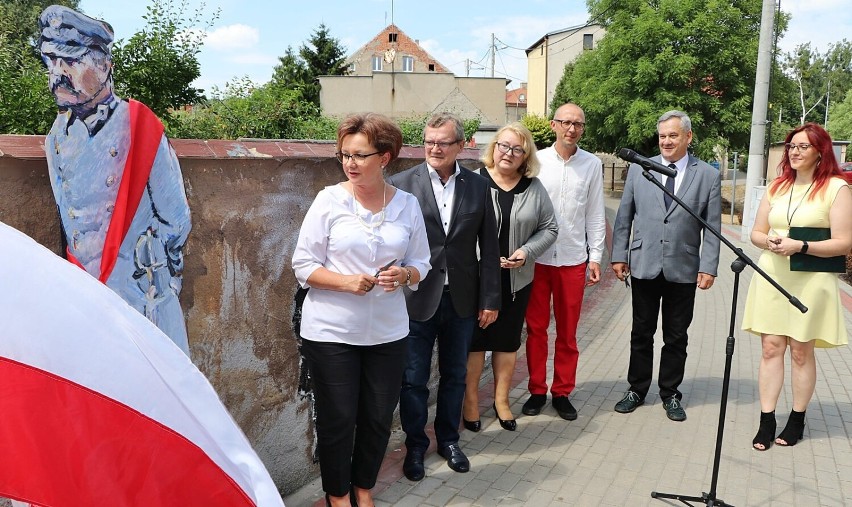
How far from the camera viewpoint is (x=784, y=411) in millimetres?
5113

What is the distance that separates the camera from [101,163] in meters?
2.16

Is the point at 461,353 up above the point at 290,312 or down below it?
below

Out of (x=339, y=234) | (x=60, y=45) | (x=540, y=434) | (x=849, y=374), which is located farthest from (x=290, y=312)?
(x=849, y=374)

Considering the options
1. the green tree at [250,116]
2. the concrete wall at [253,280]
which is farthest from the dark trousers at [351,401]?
the green tree at [250,116]

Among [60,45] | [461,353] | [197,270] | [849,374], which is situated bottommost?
[849,374]

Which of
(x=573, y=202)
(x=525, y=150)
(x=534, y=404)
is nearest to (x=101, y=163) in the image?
(x=525, y=150)

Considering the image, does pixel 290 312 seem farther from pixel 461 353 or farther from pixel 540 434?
pixel 540 434

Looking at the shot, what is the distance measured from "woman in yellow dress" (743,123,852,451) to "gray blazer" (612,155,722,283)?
1.00 feet

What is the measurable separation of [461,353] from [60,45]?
2.63m

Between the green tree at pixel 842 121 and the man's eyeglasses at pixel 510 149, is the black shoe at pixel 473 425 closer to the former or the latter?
the man's eyeglasses at pixel 510 149

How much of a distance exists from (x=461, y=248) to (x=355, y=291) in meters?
1.09

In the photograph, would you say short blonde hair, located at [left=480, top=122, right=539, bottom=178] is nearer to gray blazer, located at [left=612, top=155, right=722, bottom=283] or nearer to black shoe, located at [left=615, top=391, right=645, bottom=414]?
gray blazer, located at [left=612, top=155, right=722, bottom=283]

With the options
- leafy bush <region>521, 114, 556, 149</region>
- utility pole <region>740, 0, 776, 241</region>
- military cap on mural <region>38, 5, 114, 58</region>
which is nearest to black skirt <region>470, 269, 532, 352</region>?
military cap on mural <region>38, 5, 114, 58</region>

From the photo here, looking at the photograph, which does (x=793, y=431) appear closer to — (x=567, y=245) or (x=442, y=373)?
(x=567, y=245)
